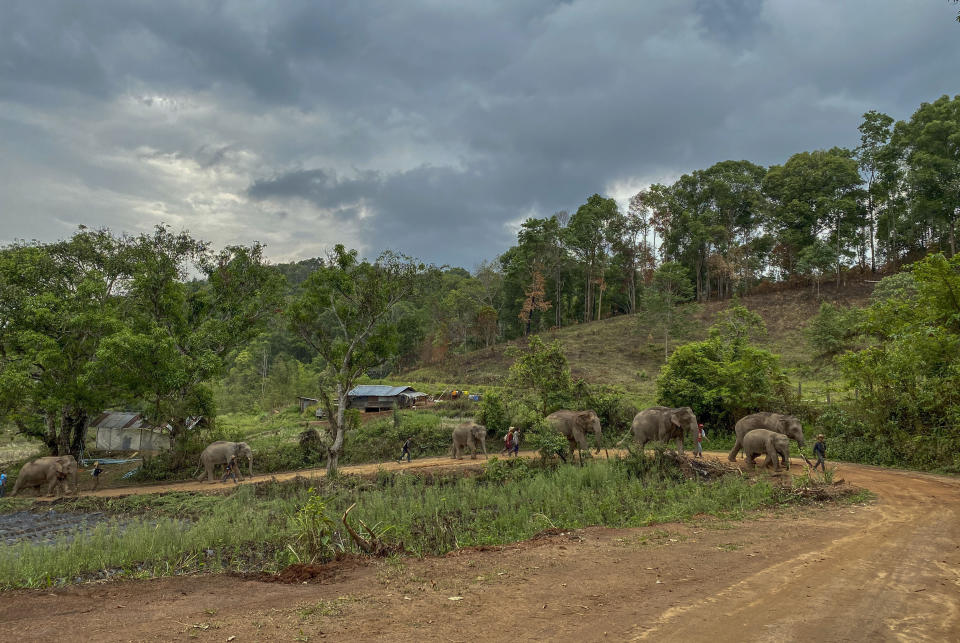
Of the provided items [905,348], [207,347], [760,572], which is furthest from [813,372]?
[207,347]

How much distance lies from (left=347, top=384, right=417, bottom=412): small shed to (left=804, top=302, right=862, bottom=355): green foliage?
98.5 ft

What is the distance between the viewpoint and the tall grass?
9477 mm

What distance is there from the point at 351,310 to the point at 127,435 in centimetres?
1701

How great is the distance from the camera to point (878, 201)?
2228 inches

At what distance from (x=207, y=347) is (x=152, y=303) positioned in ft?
10.2

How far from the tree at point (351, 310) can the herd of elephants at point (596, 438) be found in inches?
192

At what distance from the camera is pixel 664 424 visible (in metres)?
18.7

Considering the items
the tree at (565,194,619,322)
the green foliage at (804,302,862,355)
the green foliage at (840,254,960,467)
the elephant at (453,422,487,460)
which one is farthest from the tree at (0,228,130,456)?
the tree at (565,194,619,322)

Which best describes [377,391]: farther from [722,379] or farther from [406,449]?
[722,379]

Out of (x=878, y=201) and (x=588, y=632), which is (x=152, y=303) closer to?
(x=588, y=632)

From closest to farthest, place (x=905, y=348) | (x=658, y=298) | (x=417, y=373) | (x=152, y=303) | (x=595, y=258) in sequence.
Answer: (x=905, y=348), (x=152, y=303), (x=658, y=298), (x=417, y=373), (x=595, y=258)

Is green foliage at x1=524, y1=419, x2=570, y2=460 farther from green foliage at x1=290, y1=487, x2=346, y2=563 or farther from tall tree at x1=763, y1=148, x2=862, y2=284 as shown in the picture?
tall tree at x1=763, y1=148, x2=862, y2=284

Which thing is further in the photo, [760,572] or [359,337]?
[359,337]

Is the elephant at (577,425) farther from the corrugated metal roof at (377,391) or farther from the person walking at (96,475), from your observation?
the corrugated metal roof at (377,391)
